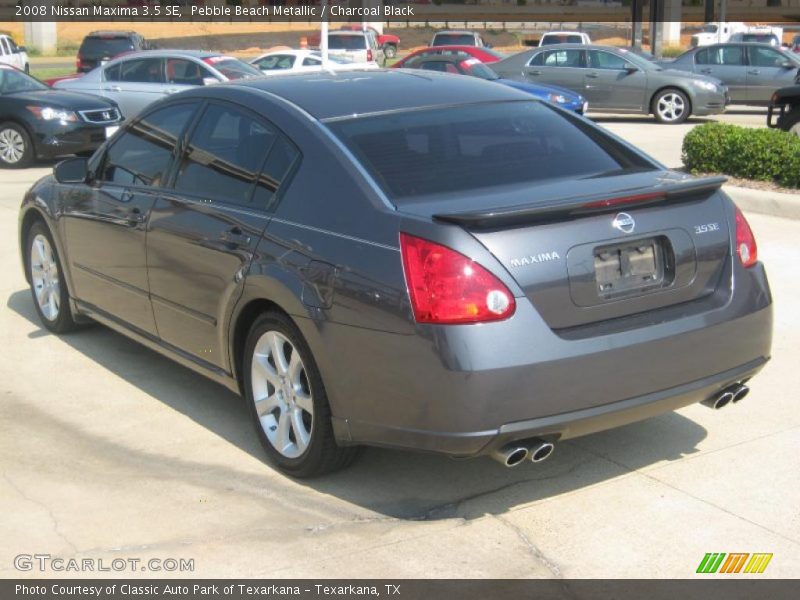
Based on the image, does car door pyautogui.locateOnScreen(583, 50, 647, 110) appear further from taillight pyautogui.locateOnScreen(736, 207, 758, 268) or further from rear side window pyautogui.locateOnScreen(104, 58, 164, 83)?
taillight pyautogui.locateOnScreen(736, 207, 758, 268)

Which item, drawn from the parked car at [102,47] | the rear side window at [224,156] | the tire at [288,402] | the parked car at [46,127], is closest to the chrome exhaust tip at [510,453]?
the tire at [288,402]

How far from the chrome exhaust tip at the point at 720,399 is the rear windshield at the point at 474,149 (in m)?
1.07

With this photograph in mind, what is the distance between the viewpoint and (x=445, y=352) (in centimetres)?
420

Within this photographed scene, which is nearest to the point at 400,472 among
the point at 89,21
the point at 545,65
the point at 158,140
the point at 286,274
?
the point at 286,274

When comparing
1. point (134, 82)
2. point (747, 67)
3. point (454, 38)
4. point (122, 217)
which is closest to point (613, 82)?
point (747, 67)

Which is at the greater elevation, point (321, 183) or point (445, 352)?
point (321, 183)

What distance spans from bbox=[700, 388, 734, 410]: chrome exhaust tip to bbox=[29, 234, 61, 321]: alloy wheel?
4114 mm

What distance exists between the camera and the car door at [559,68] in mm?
23109

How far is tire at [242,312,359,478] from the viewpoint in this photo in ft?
15.7

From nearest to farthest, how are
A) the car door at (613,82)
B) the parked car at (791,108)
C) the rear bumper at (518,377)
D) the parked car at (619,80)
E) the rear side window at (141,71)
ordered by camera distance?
1. the rear bumper at (518,377)
2. the parked car at (791,108)
3. the rear side window at (141,71)
4. the parked car at (619,80)
5. the car door at (613,82)

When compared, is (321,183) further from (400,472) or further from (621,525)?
(621,525)

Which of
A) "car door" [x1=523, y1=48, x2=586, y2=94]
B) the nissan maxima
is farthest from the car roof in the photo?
"car door" [x1=523, y1=48, x2=586, y2=94]

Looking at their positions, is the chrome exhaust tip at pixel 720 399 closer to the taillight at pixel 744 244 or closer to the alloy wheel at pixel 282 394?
the taillight at pixel 744 244
